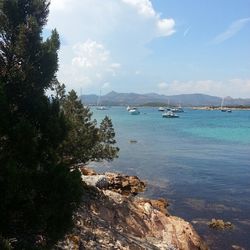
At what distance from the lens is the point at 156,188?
1804 inches

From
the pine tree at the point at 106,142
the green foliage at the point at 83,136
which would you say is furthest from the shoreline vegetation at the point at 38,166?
the pine tree at the point at 106,142

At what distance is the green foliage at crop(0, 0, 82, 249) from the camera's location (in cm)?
1346

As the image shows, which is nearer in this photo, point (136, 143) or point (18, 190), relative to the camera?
point (18, 190)

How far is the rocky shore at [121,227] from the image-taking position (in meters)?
19.7

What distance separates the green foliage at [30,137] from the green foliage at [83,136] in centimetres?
777

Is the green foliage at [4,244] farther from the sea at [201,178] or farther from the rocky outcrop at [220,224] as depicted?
the rocky outcrop at [220,224]

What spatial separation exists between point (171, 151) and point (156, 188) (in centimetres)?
A: 3213

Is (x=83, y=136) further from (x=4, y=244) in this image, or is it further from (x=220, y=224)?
(x=220, y=224)

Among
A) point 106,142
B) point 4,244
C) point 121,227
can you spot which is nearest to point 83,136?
point 106,142

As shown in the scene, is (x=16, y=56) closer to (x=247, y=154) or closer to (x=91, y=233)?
(x=91, y=233)

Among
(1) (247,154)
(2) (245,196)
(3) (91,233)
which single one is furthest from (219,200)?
(1) (247,154)

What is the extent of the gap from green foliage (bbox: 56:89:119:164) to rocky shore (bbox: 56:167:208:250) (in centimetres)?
205

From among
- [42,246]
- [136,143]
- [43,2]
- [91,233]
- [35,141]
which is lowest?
[136,143]

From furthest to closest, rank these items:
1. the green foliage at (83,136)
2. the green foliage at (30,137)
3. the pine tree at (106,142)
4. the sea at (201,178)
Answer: the sea at (201,178) → the pine tree at (106,142) → the green foliage at (83,136) → the green foliage at (30,137)
